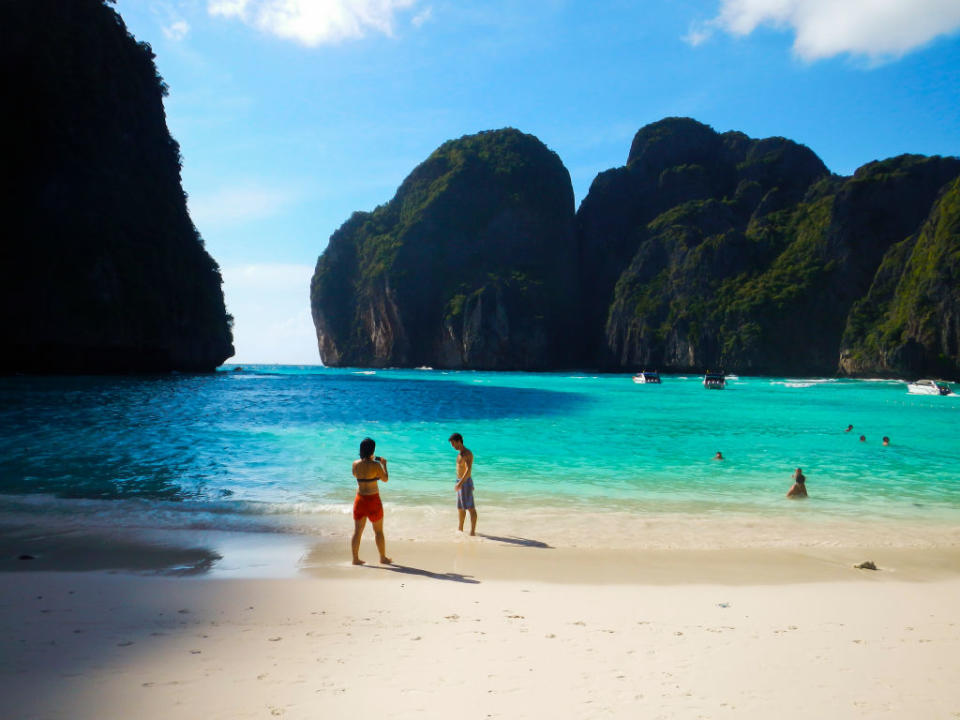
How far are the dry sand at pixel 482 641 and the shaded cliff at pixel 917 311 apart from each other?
81776 millimetres

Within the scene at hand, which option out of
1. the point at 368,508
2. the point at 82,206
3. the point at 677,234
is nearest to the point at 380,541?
the point at 368,508

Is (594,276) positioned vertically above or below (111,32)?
below

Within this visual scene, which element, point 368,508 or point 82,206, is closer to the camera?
point 368,508

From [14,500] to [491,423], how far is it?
1873 centimetres

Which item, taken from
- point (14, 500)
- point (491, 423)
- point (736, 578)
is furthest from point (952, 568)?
point (491, 423)

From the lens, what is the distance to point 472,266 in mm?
143125

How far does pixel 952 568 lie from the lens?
787 centimetres

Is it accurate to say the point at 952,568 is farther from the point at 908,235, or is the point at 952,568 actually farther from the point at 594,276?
the point at 594,276

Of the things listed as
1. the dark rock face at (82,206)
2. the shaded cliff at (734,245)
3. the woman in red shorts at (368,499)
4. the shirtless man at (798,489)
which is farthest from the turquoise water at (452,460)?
the shaded cliff at (734,245)

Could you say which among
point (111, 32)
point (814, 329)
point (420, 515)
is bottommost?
point (420, 515)

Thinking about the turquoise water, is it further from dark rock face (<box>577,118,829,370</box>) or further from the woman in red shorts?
dark rock face (<box>577,118,829,370</box>)

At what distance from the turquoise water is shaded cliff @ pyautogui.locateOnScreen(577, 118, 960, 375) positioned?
248 feet

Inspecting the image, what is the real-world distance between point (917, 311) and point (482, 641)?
3532 inches

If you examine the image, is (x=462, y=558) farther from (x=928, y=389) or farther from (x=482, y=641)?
(x=928, y=389)
